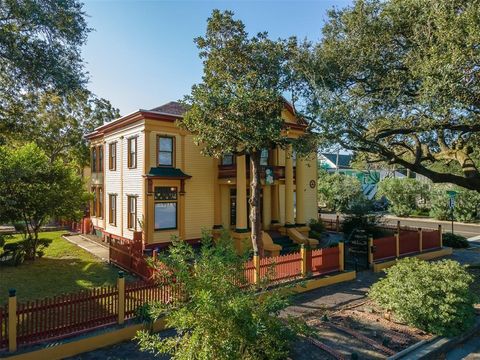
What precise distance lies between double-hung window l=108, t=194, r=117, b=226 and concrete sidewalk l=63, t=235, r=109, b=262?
1.70 metres

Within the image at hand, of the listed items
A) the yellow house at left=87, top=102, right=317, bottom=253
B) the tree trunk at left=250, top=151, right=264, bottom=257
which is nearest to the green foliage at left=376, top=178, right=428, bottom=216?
the yellow house at left=87, top=102, right=317, bottom=253

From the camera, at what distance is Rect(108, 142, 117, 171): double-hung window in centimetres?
2161

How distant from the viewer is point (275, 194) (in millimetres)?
22109

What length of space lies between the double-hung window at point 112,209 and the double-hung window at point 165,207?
5.04m

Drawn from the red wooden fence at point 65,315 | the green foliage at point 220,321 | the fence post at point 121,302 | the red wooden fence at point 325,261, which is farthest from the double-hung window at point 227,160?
the green foliage at point 220,321

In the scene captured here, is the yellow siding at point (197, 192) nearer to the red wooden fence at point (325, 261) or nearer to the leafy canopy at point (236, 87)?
the leafy canopy at point (236, 87)

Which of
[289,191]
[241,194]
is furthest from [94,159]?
[289,191]

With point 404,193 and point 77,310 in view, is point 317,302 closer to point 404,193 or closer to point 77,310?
point 77,310

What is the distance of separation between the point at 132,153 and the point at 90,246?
21.7ft

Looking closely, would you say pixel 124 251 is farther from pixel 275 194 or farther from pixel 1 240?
pixel 275 194

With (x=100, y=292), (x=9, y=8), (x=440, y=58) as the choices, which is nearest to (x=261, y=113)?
(x=440, y=58)

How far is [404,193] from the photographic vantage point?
40.1 meters

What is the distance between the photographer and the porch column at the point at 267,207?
71.2ft

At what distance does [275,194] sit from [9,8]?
54.3 ft
